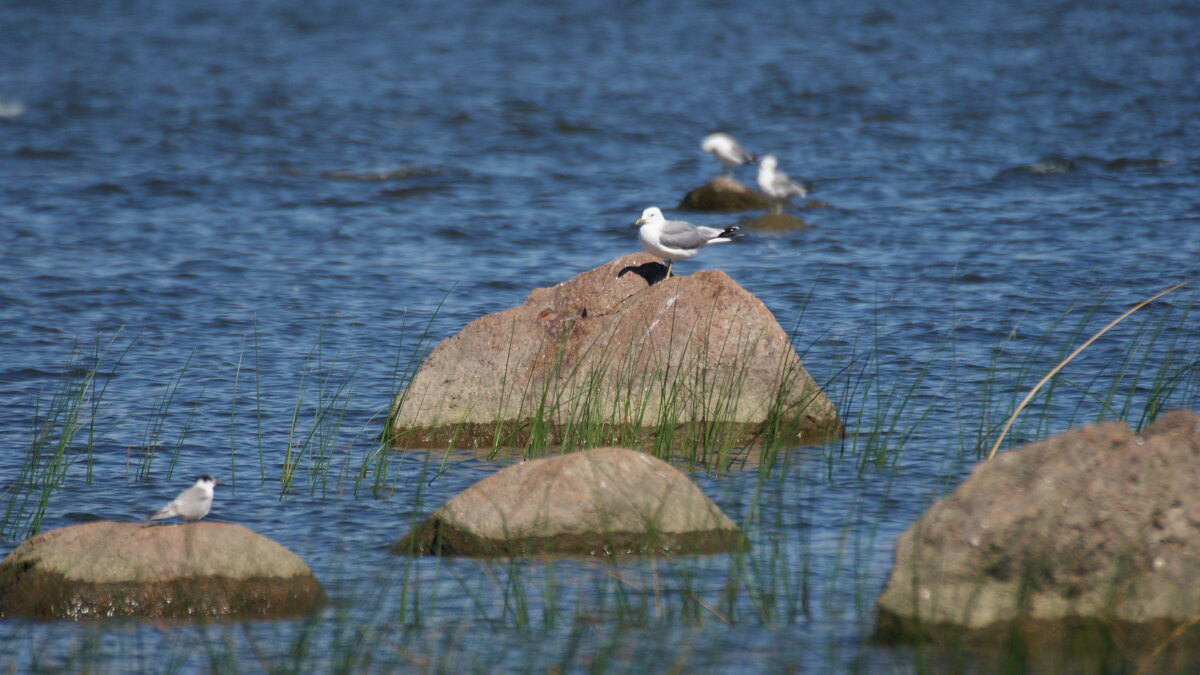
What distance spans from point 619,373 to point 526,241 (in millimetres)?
7352

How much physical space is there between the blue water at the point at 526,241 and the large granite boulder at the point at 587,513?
15 cm

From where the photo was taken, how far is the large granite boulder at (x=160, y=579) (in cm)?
571

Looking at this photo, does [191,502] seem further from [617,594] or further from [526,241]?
[526,241]

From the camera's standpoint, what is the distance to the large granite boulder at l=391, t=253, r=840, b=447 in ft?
26.2

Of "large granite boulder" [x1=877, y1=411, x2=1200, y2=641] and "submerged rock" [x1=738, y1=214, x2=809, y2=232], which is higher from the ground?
"submerged rock" [x1=738, y1=214, x2=809, y2=232]

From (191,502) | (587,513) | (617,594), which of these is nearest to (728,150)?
(587,513)

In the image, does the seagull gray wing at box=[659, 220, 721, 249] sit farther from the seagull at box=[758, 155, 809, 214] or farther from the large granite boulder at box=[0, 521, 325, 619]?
the seagull at box=[758, 155, 809, 214]

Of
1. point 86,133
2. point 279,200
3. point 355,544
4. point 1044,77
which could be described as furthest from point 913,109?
point 355,544

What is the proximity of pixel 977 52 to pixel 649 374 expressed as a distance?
24.3 meters

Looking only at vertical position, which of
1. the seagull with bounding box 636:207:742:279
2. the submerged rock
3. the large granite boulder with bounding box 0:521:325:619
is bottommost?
the large granite boulder with bounding box 0:521:325:619

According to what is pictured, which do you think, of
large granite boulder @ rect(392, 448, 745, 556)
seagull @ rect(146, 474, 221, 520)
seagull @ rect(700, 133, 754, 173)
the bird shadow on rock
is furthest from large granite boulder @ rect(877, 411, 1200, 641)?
seagull @ rect(700, 133, 754, 173)

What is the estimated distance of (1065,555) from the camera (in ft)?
16.9

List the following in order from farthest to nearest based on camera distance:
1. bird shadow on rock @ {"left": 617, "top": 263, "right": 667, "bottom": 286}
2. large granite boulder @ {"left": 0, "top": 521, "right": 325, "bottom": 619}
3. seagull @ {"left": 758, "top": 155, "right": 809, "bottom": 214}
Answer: seagull @ {"left": 758, "top": 155, "right": 809, "bottom": 214}, bird shadow on rock @ {"left": 617, "top": 263, "right": 667, "bottom": 286}, large granite boulder @ {"left": 0, "top": 521, "right": 325, "bottom": 619}

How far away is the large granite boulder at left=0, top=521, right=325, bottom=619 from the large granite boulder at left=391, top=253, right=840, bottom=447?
7.49ft
